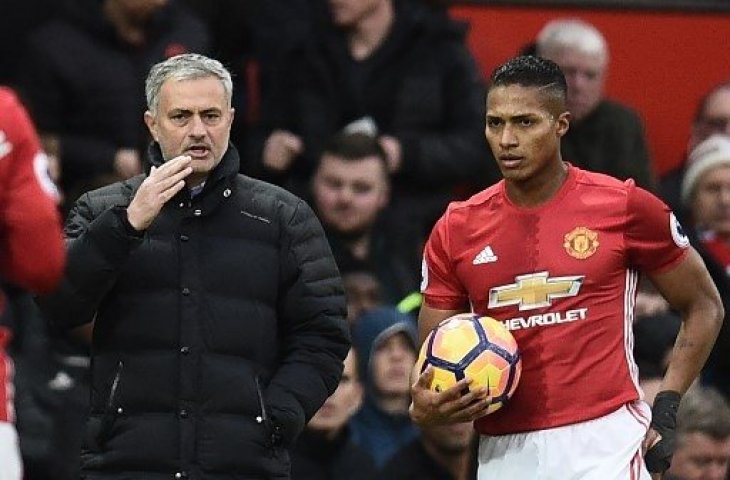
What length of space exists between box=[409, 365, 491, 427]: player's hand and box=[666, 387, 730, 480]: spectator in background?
8.16 feet

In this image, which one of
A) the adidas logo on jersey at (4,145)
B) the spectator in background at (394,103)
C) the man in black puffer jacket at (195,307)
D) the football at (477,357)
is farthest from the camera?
the spectator in background at (394,103)

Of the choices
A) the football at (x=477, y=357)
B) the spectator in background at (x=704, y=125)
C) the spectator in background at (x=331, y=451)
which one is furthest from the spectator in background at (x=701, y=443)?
the football at (x=477, y=357)

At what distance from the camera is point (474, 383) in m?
6.61

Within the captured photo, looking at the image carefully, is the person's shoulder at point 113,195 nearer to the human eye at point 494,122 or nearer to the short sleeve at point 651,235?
the human eye at point 494,122

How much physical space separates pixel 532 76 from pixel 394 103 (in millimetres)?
3320

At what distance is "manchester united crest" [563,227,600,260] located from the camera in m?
6.80

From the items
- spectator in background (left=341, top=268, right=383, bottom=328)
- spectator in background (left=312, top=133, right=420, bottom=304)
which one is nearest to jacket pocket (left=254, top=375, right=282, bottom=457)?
spectator in background (left=341, top=268, right=383, bottom=328)

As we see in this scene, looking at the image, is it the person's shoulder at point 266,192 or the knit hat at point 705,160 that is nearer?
the person's shoulder at point 266,192

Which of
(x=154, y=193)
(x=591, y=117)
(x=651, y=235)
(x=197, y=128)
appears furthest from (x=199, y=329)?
(x=591, y=117)

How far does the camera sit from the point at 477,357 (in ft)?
Answer: 21.6

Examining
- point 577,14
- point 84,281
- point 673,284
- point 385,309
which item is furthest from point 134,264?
point 577,14

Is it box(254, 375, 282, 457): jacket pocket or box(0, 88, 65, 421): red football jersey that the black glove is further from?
box(0, 88, 65, 421): red football jersey

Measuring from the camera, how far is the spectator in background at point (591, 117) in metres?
10.2

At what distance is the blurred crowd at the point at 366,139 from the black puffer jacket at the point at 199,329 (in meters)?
2.14
